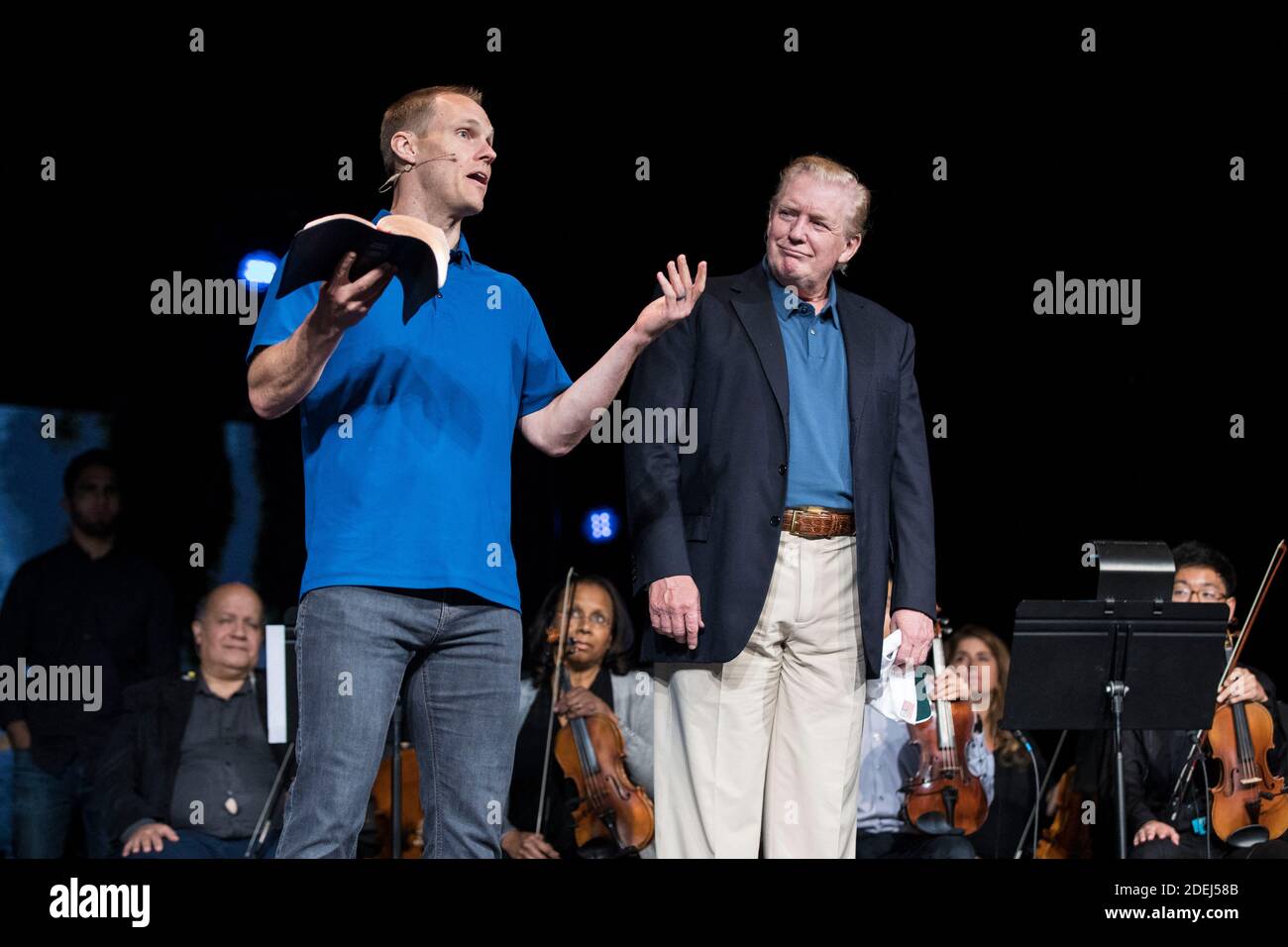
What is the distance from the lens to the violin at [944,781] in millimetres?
4305

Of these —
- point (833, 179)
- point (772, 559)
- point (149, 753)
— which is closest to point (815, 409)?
point (772, 559)


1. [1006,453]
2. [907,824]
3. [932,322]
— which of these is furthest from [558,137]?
[907,824]

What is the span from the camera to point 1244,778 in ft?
13.5

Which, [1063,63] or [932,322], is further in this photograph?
[932,322]

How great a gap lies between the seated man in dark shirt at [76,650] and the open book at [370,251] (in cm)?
257

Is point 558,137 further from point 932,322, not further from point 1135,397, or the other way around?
point 1135,397

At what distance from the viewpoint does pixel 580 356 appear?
4.73 meters

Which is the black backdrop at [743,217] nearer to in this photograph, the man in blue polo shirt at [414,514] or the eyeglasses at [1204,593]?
the eyeglasses at [1204,593]

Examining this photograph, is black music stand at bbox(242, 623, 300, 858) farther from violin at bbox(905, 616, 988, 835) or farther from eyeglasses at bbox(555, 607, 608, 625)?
violin at bbox(905, 616, 988, 835)

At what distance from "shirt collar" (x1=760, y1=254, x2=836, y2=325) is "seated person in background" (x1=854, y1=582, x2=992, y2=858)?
1.68 m

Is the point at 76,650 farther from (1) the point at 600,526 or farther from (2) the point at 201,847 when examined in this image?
(1) the point at 600,526

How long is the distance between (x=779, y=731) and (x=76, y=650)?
2535 mm

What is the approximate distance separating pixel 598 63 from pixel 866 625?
7.45 ft
